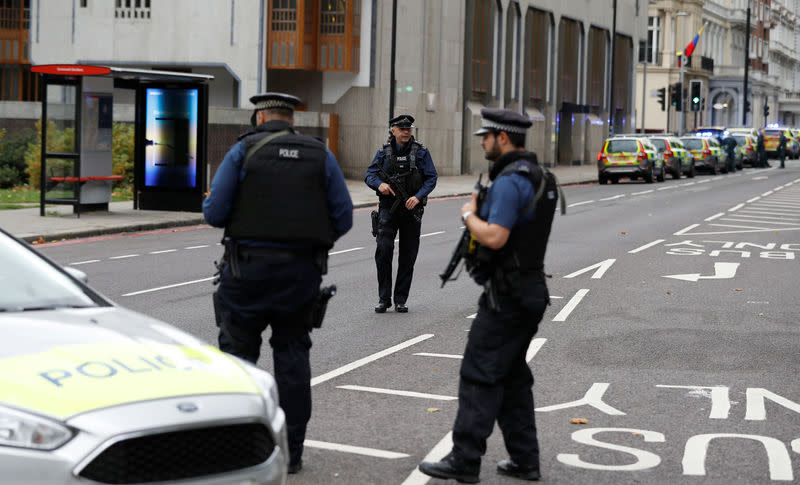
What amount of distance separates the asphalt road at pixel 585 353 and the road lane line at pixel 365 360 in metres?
0.02

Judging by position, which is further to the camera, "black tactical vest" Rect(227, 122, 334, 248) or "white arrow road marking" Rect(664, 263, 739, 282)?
"white arrow road marking" Rect(664, 263, 739, 282)

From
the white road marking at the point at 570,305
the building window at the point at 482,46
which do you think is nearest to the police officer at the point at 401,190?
the white road marking at the point at 570,305

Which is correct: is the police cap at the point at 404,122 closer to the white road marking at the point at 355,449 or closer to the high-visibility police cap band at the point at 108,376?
the white road marking at the point at 355,449

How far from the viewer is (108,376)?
4621 mm

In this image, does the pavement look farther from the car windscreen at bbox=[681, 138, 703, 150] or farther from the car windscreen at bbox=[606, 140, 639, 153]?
the car windscreen at bbox=[681, 138, 703, 150]

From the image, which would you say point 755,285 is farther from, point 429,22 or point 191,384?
point 429,22

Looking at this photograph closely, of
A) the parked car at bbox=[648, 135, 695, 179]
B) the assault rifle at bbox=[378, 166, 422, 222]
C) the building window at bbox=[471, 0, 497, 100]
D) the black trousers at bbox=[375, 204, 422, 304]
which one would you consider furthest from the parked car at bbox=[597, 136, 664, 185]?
the assault rifle at bbox=[378, 166, 422, 222]

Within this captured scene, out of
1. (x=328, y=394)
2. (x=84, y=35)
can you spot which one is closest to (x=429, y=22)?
(x=84, y=35)

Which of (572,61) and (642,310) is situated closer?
(642,310)

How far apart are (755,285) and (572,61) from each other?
49.4 metres

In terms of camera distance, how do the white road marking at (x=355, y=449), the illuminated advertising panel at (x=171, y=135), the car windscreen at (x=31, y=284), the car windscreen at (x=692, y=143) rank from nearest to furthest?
1. the car windscreen at (x=31, y=284)
2. the white road marking at (x=355, y=449)
3. the illuminated advertising panel at (x=171, y=135)
4. the car windscreen at (x=692, y=143)

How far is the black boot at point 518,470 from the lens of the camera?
21.0 ft

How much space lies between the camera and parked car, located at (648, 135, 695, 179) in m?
49.2

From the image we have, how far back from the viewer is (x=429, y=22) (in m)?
45.8
